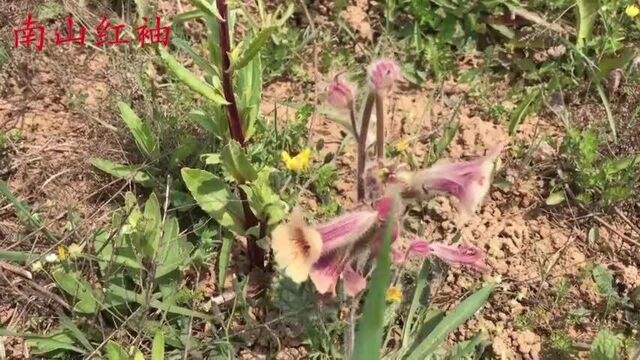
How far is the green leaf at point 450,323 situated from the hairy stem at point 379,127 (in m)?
0.49

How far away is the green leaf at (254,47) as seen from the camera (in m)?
1.75

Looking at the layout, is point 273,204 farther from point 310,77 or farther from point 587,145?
point 587,145

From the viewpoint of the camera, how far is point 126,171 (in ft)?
7.87

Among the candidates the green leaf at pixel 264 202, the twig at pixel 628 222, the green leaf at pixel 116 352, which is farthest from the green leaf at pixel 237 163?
the twig at pixel 628 222

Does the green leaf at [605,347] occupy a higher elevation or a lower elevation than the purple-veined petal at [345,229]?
lower

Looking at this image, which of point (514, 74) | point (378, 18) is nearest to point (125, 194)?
point (378, 18)

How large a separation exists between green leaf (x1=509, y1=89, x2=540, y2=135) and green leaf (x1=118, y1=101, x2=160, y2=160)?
49.9 inches

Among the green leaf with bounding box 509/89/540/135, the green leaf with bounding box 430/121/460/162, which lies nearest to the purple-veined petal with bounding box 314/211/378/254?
the green leaf with bounding box 430/121/460/162

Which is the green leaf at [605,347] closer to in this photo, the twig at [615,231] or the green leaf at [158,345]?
the twig at [615,231]

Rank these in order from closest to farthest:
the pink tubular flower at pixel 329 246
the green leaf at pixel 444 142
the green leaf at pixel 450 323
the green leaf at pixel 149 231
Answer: the pink tubular flower at pixel 329 246
the green leaf at pixel 450 323
the green leaf at pixel 149 231
the green leaf at pixel 444 142

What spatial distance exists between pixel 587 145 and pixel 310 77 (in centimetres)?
103

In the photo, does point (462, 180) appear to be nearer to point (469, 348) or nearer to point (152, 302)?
point (469, 348)

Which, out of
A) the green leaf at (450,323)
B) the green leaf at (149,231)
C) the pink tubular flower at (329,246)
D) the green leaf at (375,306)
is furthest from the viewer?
the green leaf at (149,231)

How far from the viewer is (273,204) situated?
6.66ft
